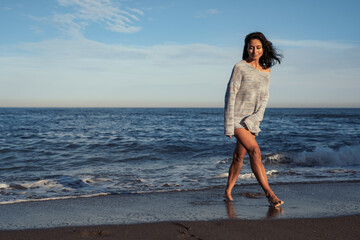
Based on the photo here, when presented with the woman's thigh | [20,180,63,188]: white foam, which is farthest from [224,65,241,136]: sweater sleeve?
[20,180,63,188]: white foam

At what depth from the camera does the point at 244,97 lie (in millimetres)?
3668

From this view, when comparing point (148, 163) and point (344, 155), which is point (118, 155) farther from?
point (344, 155)

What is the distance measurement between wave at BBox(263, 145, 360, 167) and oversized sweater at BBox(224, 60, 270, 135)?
5.02 meters

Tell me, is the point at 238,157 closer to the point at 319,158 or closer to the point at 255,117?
the point at 255,117

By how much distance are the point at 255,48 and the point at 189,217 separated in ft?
6.66

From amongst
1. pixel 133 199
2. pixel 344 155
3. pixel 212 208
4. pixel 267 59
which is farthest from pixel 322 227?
pixel 344 155

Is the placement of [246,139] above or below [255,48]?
below

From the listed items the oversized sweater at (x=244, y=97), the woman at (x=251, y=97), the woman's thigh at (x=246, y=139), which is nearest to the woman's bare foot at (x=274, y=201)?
the woman at (x=251, y=97)

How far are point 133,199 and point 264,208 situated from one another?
5.71 ft

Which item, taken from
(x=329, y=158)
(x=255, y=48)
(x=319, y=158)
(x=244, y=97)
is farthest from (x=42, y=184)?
(x=329, y=158)

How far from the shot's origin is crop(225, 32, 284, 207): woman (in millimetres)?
3615

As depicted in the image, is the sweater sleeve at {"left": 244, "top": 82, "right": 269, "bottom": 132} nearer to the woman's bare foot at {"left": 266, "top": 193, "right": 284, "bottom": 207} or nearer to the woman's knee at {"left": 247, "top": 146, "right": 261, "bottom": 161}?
the woman's knee at {"left": 247, "top": 146, "right": 261, "bottom": 161}

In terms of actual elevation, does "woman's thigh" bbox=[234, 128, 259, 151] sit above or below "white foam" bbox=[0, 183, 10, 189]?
above

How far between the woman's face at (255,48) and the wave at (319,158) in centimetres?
522
